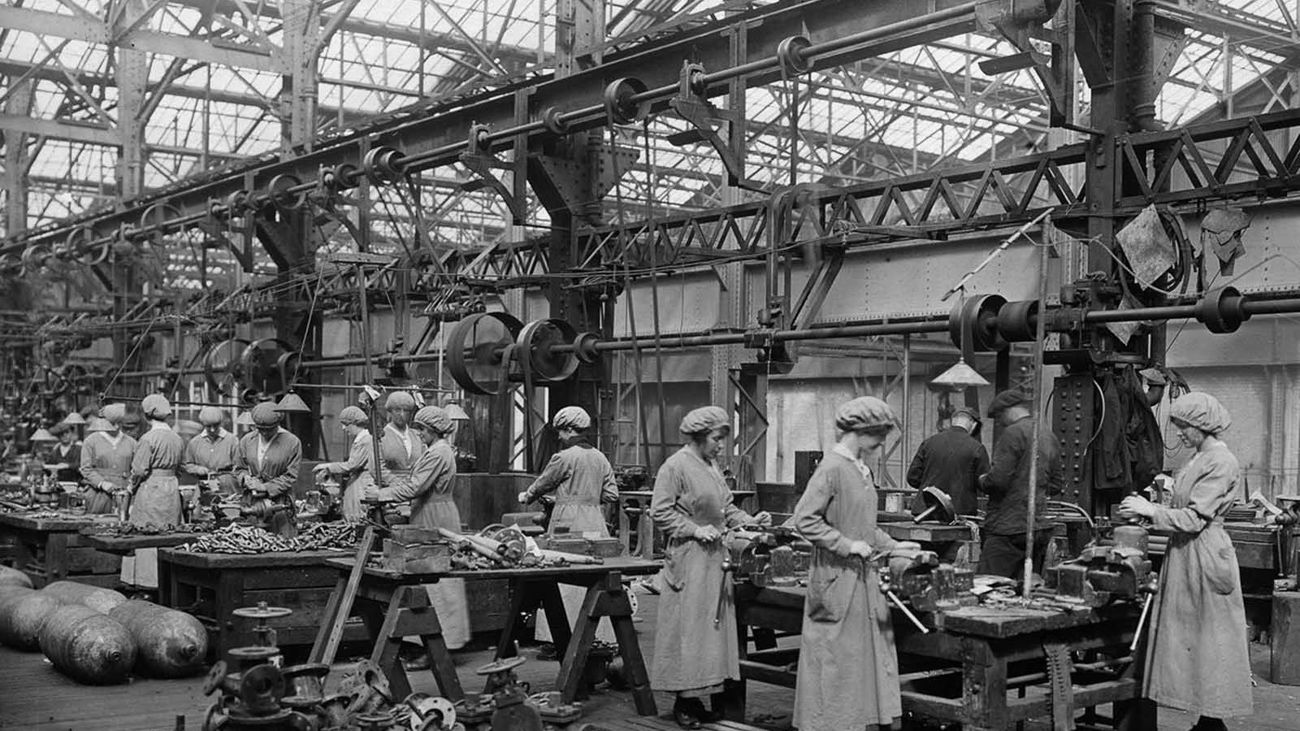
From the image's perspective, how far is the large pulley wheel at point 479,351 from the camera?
1427cm

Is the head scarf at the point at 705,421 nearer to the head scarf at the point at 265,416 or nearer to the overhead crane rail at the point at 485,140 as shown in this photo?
the overhead crane rail at the point at 485,140

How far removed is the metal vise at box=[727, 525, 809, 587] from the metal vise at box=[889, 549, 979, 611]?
2.89ft

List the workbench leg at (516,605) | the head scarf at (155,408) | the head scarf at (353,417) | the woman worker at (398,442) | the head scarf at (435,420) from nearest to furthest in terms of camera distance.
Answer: the workbench leg at (516,605) → the head scarf at (435,420) → the woman worker at (398,442) → the head scarf at (155,408) → the head scarf at (353,417)

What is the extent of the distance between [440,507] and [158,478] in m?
4.01

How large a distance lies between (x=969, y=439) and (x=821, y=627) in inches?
173

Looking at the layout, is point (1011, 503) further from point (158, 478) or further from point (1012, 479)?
point (158, 478)

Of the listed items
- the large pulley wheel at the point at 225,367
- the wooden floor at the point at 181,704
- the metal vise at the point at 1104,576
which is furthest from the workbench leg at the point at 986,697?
the large pulley wheel at the point at 225,367

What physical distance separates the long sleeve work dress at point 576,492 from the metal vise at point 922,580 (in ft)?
10.8

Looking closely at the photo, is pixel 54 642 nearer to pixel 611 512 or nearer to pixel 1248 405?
pixel 611 512

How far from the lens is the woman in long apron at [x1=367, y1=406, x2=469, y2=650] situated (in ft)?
28.6

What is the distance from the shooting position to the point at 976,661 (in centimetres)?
633

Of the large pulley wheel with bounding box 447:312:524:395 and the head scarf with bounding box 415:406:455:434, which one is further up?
the large pulley wheel with bounding box 447:312:524:395

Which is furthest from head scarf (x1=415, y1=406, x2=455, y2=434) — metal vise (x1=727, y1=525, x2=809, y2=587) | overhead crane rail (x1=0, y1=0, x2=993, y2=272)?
overhead crane rail (x1=0, y1=0, x2=993, y2=272)

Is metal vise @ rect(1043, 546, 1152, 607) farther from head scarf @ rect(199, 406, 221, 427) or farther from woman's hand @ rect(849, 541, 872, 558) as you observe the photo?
head scarf @ rect(199, 406, 221, 427)
